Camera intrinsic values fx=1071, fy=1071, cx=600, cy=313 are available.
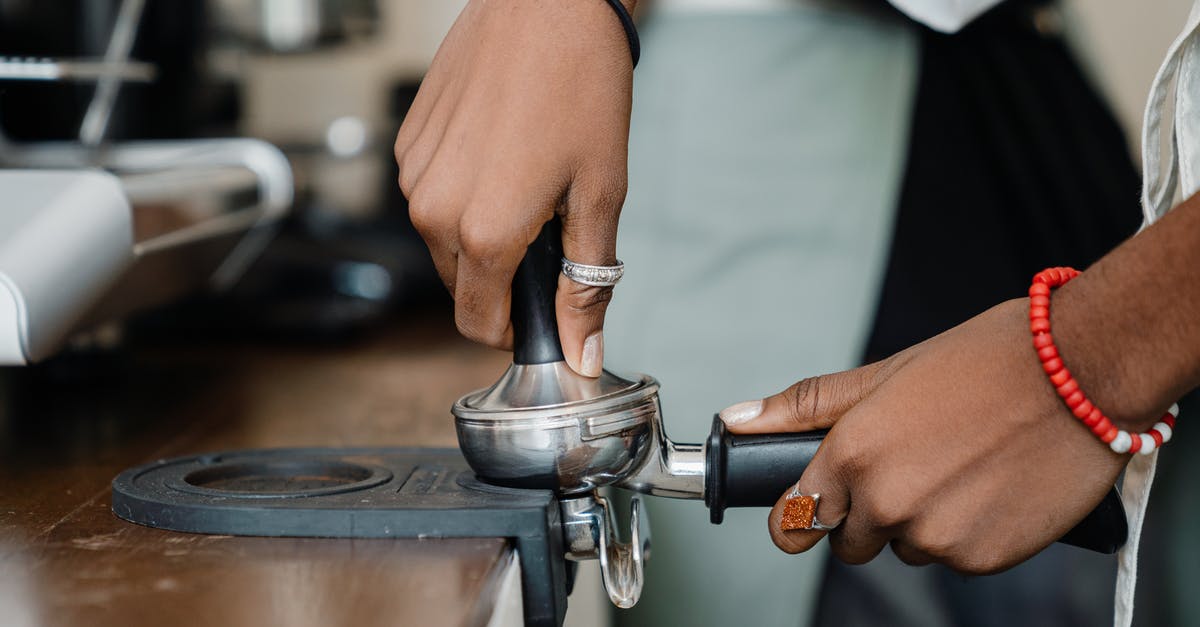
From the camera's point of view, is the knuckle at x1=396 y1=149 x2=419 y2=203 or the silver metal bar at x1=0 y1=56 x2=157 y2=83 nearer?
the knuckle at x1=396 y1=149 x2=419 y2=203

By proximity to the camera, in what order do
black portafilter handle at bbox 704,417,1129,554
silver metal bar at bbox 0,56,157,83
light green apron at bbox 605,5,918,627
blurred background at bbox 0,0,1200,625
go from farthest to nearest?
light green apron at bbox 605,5,918,627
silver metal bar at bbox 0,56,157,83
blurred background at bbox 0,0,1200,625
black portafilter handle at bbox 704,417,1129,554

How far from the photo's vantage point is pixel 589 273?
44cm

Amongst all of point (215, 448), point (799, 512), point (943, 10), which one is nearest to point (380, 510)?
point (799, 512)

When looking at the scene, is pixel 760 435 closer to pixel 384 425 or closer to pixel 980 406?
pixel 980 406

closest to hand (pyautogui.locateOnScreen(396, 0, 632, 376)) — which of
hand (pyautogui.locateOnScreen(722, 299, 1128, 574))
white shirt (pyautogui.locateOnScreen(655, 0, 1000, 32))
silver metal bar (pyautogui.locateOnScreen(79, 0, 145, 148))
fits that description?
hand (pyautogui.locateOnScreen(722, 299, 1128, 574))

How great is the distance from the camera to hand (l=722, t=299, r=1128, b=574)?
1.42 ft

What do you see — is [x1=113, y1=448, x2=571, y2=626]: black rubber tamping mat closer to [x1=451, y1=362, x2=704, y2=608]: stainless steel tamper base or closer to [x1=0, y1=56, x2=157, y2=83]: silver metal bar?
[x1=451, y1=362, x2=704, y2=608]: stainless steel tamper base

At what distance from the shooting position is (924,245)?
94cm

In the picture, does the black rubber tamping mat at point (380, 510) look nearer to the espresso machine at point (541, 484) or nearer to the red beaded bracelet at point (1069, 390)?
the espresso machine at point (541, 484)

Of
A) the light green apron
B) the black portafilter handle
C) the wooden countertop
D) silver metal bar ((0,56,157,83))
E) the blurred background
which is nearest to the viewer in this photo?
the wooden countertop

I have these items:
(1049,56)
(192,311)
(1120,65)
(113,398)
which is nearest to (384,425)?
(113,398)

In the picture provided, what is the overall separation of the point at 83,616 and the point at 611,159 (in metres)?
0.26

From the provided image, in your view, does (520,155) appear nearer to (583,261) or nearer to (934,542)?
(583,261)

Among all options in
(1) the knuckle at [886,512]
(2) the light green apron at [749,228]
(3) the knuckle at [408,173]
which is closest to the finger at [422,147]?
(3) the knuckle at [408,173]
